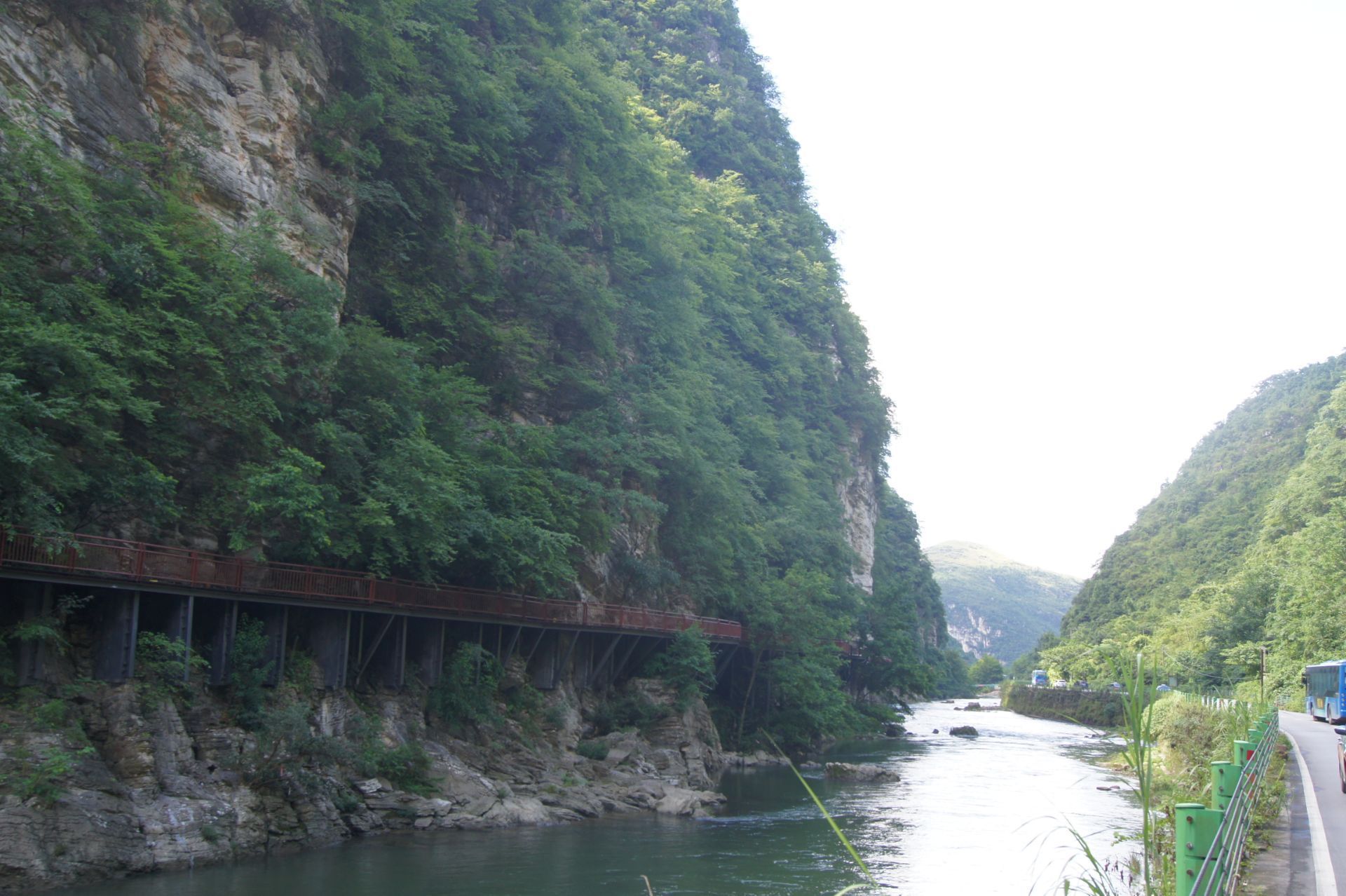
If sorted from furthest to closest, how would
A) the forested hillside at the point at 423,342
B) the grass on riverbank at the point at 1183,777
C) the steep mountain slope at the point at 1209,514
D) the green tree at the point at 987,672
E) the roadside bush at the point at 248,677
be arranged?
1. the green tree at the point at 987,672
2. the steep mountain slope at the point at 1209,514
3. the roadside bush at the point at 248,677
4. the forested hillside at the point at 423,342
5. the grass on riverbank at the point at 1183,777

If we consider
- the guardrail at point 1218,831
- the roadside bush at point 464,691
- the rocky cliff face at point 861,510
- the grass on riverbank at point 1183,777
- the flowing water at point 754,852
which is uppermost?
the rocky cliff face at point 861,510

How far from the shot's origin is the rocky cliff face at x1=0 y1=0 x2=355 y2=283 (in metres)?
24.0

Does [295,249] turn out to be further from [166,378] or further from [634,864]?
[634,864]

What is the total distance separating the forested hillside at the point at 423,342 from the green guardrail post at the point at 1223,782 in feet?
58.4

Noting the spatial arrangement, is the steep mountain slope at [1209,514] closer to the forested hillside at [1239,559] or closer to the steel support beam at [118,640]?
the forested hillside at [1239,559]

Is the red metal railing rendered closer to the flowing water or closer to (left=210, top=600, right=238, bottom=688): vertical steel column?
(left=210, top=600, right=238, bottom=688): vertical steel column

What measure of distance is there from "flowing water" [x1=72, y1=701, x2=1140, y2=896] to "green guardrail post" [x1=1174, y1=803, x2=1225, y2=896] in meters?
5.74

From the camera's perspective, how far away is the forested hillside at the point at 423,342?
844 inches

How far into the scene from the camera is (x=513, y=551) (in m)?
30.8

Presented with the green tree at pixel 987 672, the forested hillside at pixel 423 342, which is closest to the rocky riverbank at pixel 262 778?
the forested hillside at pixel 423 342

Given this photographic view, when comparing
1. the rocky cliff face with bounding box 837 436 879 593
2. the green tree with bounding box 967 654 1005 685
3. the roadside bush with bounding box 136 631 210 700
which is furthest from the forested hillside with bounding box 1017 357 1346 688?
the green tree with bounding box 967 654 1005 685

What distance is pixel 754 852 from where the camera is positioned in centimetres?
2444

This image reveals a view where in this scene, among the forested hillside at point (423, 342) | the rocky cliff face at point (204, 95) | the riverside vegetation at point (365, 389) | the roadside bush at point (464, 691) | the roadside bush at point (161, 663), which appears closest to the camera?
the riverside vegetation at point (365, 389)

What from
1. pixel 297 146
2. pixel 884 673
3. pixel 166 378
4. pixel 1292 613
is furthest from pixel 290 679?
pixel 1292 613
